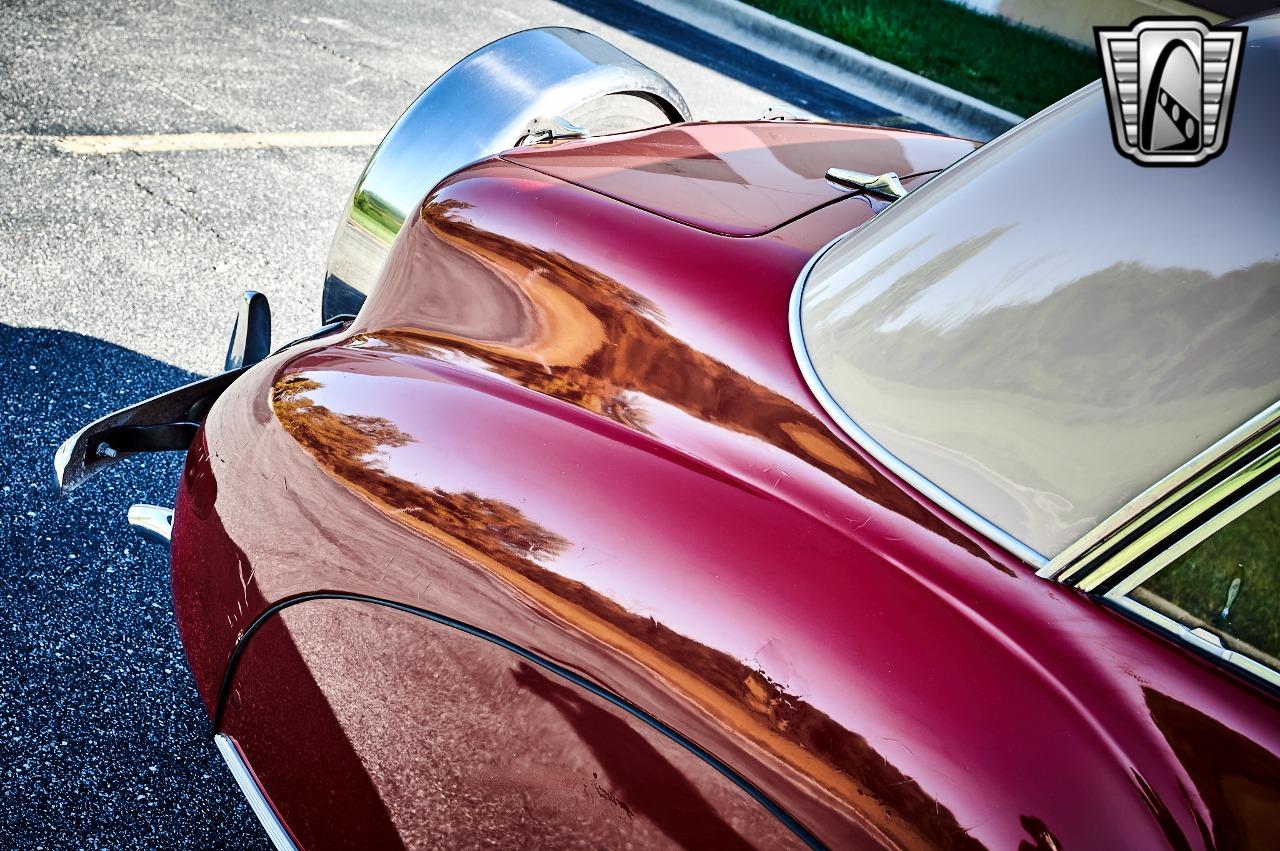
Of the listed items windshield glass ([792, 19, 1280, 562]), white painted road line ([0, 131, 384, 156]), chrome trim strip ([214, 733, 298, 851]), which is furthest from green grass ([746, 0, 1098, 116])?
chrome trim strip ([214, 733, 298, 851])

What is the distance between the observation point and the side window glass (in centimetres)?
102

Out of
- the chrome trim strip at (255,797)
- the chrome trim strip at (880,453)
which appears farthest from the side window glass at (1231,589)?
the chrome trim strip at (255,797)

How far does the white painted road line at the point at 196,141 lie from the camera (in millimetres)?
3768

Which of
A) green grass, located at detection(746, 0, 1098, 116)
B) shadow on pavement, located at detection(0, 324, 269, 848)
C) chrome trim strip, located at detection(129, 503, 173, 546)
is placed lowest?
shadow on pavement, located at detection(0, 324, 269, 848)

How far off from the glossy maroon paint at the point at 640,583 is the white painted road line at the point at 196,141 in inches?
105

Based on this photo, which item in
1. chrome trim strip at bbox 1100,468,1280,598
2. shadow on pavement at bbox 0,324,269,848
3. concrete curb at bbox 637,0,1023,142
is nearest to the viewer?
chrome trim strip at bbox 1100,468,1280,598

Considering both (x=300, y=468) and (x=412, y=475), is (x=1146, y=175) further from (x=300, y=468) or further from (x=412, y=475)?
(x=300, y=468)

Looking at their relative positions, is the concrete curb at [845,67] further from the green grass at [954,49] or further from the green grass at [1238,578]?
the green grass at [1238,578]

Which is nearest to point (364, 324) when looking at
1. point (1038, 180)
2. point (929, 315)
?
point (929, 315)

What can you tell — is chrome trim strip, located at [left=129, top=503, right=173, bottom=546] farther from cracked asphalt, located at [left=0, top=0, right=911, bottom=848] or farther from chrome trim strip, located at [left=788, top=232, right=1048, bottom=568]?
chrome trim strip, located at [left=788, top=232, right=1048, bottom=568]

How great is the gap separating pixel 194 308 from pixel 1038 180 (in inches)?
109

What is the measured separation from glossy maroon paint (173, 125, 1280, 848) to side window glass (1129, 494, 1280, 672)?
0.04 m

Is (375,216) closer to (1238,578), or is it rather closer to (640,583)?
(640,583)

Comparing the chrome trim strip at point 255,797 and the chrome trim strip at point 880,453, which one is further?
the chrome trim strip at point 255,797
